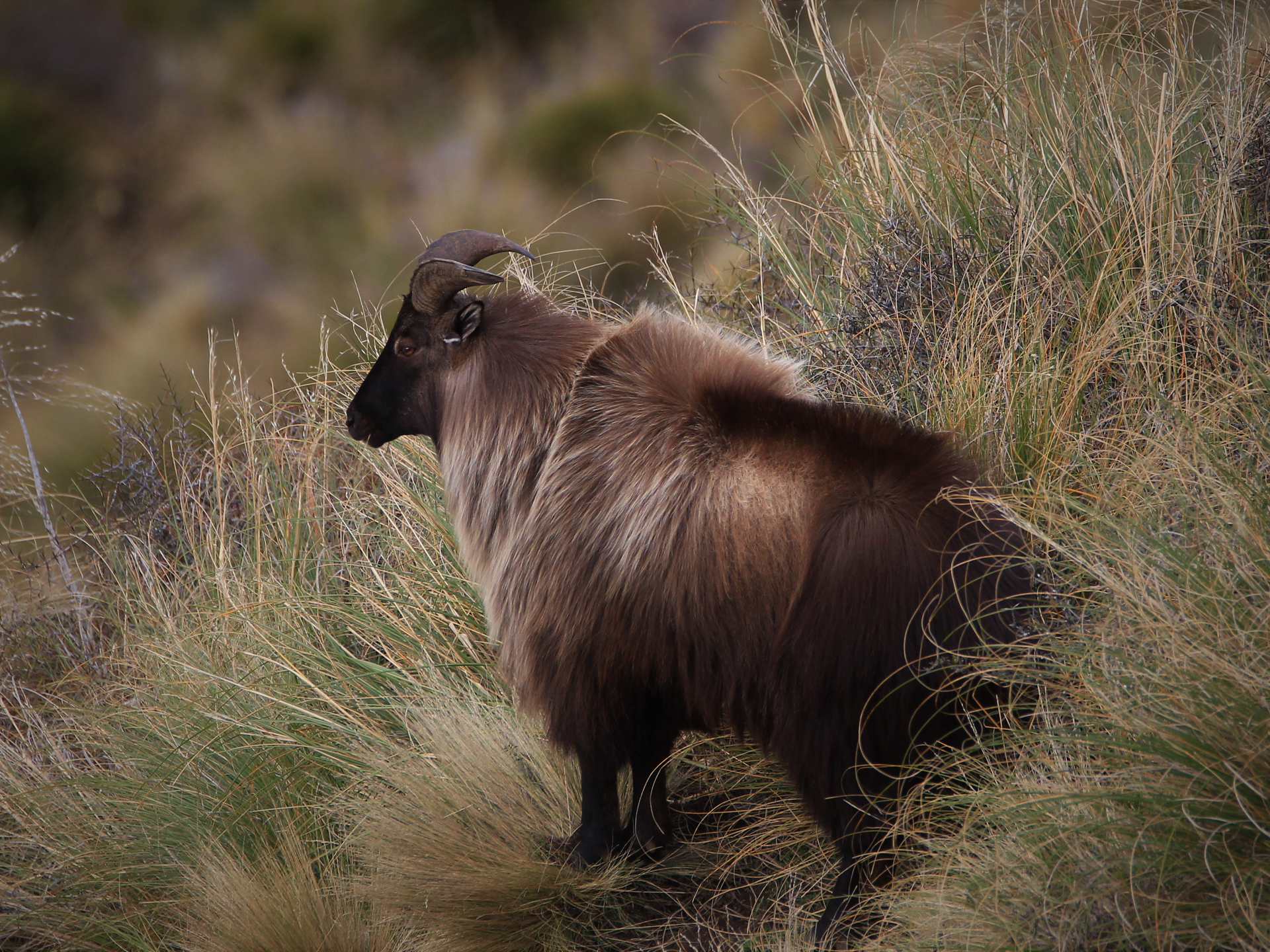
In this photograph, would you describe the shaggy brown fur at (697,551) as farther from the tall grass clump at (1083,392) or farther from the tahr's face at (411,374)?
the tall grass clump at (1083,392)

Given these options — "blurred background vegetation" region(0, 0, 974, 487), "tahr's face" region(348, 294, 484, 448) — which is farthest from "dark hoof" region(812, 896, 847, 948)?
"blurred background vegetation" region(0, 0, 974, 487)

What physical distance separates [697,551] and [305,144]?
44.8 feet

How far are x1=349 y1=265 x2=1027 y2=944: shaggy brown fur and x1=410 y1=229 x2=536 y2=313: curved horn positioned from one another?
5.4 inches

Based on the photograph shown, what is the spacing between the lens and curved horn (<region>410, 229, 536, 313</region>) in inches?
145

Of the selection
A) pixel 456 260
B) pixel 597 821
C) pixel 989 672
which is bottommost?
pixel 597 821

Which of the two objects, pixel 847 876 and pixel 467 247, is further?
pixel 467 247

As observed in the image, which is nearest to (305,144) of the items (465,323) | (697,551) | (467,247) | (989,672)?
(465,323)

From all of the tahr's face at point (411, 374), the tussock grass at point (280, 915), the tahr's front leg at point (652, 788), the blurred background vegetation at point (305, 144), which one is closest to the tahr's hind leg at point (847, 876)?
the tahr's front leg at point (652, 788)

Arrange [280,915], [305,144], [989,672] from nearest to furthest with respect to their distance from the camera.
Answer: [989,672]
[280,915]
[305,144]

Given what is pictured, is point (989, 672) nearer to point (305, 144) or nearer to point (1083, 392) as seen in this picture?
point (1083, 392)

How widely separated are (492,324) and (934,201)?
7.24 ft

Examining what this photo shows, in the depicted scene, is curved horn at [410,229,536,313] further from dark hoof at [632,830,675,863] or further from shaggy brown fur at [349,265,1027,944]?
dark hoof at [632,830,675,863]

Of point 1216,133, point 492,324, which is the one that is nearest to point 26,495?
point 492,324

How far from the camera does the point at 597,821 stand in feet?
12.2
